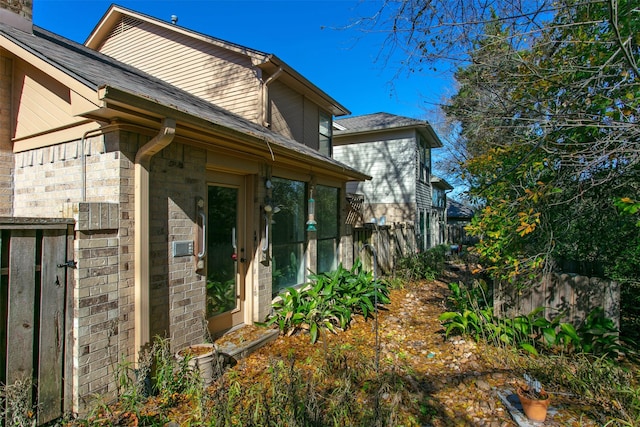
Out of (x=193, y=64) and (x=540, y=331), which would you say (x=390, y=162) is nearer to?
(x=193, y=64)

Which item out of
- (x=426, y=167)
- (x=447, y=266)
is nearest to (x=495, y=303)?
(x=447, y=266)

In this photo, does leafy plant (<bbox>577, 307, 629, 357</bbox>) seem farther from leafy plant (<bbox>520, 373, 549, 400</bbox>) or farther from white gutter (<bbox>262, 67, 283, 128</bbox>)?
white gutter (<bbox>262, 67, 283, 128</bbox>)

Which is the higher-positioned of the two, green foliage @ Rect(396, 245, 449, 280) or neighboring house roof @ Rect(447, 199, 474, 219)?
neighboring house roof @ Rect(447, 199, 474, 219)

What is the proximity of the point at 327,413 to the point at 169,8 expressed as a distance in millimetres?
10815

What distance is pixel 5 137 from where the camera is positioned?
4.38m

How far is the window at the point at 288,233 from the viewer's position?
6.08 metres

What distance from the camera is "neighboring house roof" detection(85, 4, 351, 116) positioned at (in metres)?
7.72

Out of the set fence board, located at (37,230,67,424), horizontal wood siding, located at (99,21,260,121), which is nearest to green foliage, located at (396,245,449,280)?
horizontal wood siding, located at (99,21,260,121)

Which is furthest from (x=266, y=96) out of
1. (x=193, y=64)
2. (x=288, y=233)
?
(x=288, y=233)

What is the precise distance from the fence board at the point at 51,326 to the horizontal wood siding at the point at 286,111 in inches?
232

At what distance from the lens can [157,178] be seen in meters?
3.71

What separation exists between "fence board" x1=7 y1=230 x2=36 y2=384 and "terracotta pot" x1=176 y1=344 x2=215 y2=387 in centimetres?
130

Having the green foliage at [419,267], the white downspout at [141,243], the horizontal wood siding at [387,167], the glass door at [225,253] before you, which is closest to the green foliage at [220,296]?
the glass door at [225,253]

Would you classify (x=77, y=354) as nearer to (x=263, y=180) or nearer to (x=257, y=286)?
(x=257, y=286)
